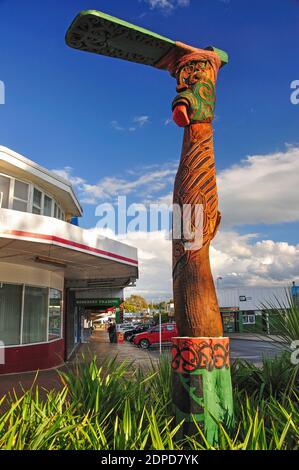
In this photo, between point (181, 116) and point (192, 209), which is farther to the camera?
point (181, 116)

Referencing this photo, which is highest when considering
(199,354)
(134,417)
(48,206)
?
(48,206)

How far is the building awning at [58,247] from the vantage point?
373 inches

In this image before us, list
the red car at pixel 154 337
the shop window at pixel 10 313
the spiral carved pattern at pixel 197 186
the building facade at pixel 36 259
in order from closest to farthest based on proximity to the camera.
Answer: the spiral carved pattern at pixel 197 186 → the building facade at pixel 36 259 → the shop window at pixel 10 313 → the red car at pixel 154 337

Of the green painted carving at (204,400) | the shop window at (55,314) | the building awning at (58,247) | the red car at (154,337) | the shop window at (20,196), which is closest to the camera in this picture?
the green painted carving at (204,400)

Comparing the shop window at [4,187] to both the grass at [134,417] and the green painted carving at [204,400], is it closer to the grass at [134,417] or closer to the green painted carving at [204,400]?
the grass at [134,417]

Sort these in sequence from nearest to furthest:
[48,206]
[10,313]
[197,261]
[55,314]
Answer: [197,261] → [10,313] → [48,206] → [55,314]

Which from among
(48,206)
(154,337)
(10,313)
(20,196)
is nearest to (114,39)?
(20,196)

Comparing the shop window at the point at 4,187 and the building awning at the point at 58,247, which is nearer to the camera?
the building awning at the point at 58,247

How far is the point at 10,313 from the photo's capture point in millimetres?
12586

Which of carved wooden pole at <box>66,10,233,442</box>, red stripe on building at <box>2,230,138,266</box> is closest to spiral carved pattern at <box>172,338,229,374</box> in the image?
carved wooden pole at <box>66,10,233,442</box>

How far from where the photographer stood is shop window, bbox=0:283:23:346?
1234 cm

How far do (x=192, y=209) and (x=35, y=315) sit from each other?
1076 cm

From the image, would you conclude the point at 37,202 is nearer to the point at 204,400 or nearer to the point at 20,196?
the point at 20,196

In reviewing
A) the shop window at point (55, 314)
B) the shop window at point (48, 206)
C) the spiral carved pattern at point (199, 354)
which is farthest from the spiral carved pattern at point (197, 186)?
the shop window at point (55, 314)
